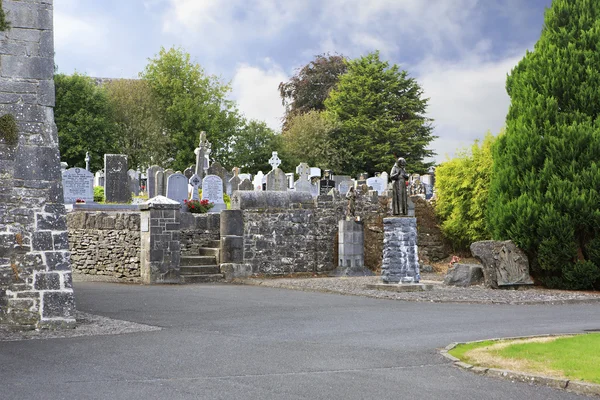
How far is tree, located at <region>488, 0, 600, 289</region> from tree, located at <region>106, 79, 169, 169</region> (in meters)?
38.0

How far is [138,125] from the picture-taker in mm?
54875

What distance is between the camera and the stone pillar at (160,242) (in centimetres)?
1964

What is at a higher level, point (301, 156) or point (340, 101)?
point (340, 101)

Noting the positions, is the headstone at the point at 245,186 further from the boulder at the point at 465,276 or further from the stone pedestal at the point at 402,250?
the stone pedestal at the point at 402,250

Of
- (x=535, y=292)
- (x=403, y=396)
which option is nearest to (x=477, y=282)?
(x=535, y=292)

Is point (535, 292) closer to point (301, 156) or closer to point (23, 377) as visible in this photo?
point (23, 377)

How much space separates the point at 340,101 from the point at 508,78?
35.6 m

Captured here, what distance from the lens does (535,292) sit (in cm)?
1722

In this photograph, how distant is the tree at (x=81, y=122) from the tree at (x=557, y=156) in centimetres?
3521

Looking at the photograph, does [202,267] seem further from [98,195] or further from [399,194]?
[98,195]

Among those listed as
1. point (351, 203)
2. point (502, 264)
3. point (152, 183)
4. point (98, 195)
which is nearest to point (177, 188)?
point (351, 203)

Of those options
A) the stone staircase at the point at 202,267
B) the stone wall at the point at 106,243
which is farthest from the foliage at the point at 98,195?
the stone staircase at the point at 202,267

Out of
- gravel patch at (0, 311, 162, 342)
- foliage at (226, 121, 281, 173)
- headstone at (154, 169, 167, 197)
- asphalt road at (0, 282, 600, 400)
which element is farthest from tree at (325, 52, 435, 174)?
gravel patch at (0, 311, 162, 342)

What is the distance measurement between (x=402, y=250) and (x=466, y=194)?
7.48 metres
